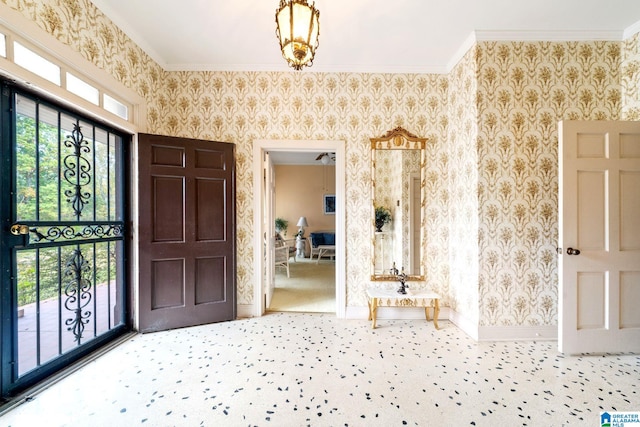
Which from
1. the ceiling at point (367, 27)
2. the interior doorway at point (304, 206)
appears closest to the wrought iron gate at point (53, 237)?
the ceiling at point (367, 27)

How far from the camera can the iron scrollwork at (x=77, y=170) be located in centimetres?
212

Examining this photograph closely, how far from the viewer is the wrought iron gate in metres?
1.74

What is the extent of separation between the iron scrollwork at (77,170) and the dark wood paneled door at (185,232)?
1.59 feet

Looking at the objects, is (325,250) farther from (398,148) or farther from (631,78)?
(631,78)

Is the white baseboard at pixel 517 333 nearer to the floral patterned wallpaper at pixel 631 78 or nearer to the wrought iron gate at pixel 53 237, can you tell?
the floral patterned wallpaper at pixel 631 78

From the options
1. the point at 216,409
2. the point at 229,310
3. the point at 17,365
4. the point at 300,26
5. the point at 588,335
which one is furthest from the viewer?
the point at 229,310

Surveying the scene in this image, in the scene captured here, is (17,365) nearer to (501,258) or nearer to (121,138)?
(121,138)

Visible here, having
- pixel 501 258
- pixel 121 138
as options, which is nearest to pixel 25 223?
pixel 121 138

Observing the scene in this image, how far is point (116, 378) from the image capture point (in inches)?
77.9

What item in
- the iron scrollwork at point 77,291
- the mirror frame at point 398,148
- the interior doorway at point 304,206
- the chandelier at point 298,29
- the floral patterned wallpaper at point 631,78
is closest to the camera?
the chandelier at point 298,29

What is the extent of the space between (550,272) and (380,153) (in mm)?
2208

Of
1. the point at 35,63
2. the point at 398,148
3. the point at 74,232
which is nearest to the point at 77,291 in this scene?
the point at 74,232

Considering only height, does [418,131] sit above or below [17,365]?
above

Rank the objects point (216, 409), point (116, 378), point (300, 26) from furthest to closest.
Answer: point (116, 378) < point (216, 409) < point (300, 26)
